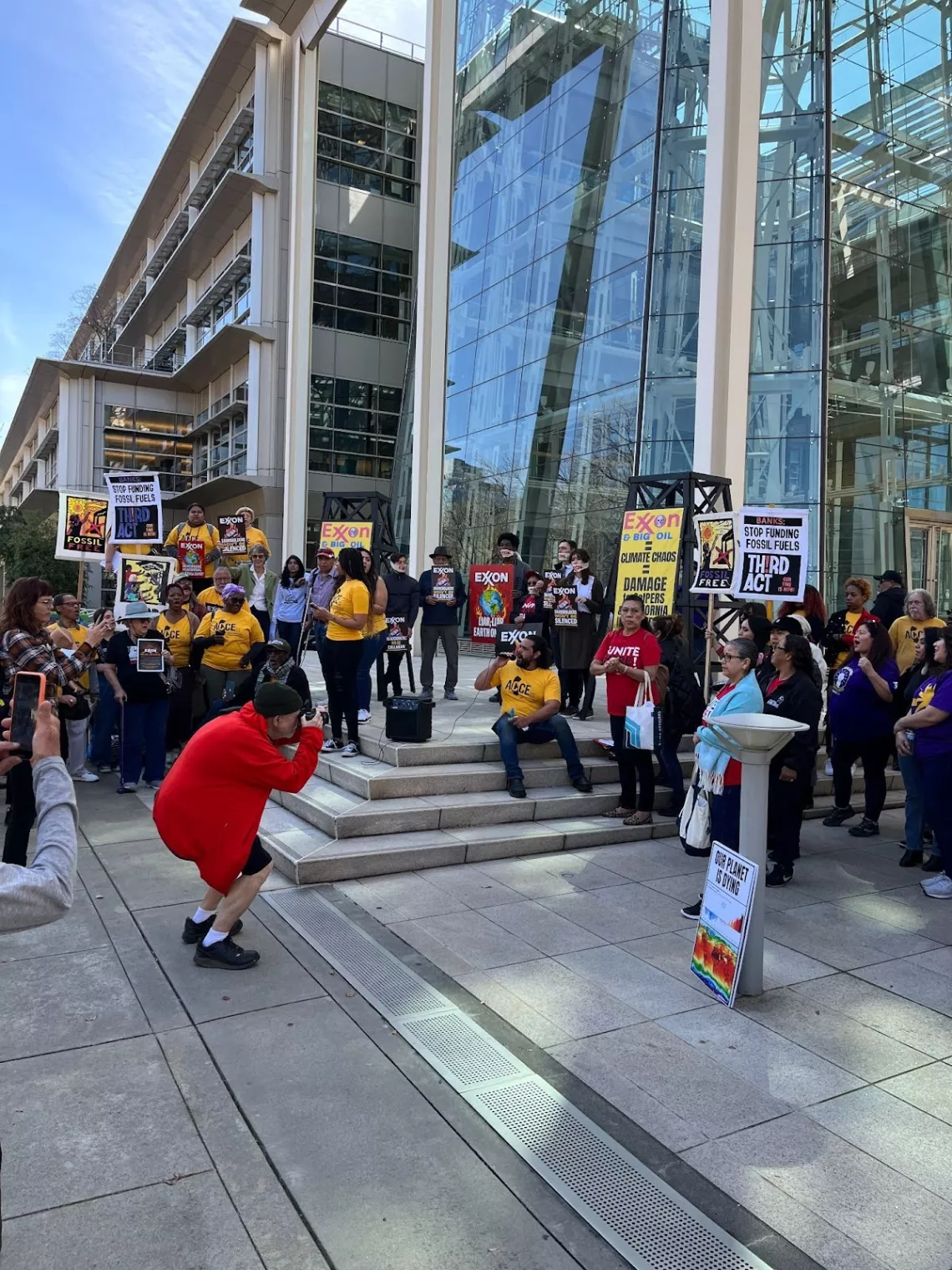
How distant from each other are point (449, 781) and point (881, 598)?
232 inches

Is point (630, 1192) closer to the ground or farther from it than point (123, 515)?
closer to the ground

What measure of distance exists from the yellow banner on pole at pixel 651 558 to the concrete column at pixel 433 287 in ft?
29.0

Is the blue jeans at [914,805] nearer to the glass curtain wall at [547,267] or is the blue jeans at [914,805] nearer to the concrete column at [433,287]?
the glass curtain wall at [547,267]

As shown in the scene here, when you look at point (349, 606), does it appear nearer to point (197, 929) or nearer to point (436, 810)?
point (436, 810)

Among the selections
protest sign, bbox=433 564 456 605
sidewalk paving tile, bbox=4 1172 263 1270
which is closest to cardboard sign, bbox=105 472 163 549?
protest sign, bbox=433 564 456 605

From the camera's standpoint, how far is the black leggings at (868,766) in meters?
7.87

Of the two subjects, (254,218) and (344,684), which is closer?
(344,684)

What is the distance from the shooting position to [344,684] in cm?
844

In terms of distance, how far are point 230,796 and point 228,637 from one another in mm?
5130

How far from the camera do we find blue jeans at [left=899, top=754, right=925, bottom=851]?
7191 millimetres

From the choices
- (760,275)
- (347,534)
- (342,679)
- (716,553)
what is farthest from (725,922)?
(760,275)

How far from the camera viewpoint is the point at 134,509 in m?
10.9

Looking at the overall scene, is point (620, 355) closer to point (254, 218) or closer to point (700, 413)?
point (700, 413)

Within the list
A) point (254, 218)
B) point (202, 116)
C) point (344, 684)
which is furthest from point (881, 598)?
point (202, 116)
